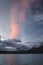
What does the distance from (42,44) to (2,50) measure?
2.12 meters

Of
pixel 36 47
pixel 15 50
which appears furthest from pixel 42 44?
pixel 15 50

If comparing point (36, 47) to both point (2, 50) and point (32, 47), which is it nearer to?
point (32, 47)

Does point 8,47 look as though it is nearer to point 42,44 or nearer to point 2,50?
point 2,50

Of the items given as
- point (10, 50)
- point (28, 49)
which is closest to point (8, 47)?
point (10, 50)

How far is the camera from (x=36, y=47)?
12422mm

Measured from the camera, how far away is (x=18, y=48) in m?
12.1

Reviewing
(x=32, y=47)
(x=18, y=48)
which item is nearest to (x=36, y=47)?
(x=32, y=47)

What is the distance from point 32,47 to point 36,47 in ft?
0.76

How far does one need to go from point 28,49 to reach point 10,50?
0.97 meters

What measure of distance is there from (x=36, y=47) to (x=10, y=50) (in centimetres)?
139

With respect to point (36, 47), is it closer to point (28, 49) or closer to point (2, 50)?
point (28, 49)

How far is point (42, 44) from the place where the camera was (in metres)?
11.8

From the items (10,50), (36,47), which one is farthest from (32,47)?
(10,50)

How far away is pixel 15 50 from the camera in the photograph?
1214cm
